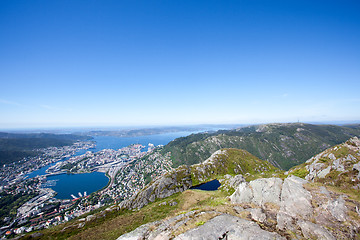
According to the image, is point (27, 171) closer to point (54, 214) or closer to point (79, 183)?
point (79, 183)

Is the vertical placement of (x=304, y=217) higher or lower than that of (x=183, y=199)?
higher

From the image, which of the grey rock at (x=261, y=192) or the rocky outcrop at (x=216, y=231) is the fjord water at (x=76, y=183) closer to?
the rocky outcrop at (x=216, y=231)

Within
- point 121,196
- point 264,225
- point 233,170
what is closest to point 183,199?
point 264,225

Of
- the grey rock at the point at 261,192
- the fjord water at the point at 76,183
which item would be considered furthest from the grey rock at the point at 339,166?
the fjord water at the point at 76,183

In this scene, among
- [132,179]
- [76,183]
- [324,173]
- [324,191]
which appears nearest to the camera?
[324,191]

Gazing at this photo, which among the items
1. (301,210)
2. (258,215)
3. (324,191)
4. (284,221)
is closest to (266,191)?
(301,210)

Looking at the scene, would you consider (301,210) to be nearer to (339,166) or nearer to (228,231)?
(228,231)

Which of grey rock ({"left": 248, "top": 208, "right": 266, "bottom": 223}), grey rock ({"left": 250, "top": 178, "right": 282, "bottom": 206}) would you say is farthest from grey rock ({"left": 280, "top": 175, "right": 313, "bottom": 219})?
grey rock ({"left": 248, "top": 208, "right": 266, "bottom": 223})
